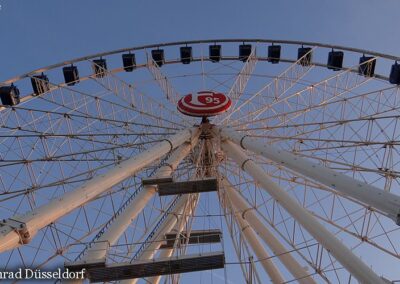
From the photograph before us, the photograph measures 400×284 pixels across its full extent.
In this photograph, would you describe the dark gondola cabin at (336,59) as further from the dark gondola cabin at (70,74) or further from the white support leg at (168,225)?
the dark gondola cabin at (70,74)

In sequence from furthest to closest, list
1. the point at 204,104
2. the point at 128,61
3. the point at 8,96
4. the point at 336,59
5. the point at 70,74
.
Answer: the point at 128,61 < the point at 336,59 < the point at 70,74 < the point at 8,96 < the point at 204,104

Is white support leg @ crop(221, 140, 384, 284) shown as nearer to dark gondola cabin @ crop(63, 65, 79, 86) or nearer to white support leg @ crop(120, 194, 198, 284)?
white support leg @ crop(120, 194, 198, 284)

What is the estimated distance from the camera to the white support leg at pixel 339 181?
413 inches

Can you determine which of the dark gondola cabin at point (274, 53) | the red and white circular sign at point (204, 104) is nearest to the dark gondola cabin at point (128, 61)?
the red and white circular sign at point (204, 104)

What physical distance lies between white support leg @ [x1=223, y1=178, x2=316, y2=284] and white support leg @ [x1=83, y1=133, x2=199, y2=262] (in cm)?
336

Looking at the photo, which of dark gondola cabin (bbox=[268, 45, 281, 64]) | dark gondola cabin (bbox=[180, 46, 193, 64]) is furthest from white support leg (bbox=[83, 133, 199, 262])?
dark gondola cabin (bbox=[268, 45, 281, 64])

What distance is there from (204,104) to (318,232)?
482 inches

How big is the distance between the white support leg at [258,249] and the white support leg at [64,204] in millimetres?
6501

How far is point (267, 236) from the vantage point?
19.4 metres

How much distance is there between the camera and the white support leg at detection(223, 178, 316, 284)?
17.1 meters

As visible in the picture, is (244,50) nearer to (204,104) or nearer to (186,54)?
(186,54)

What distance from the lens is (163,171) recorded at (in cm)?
1905

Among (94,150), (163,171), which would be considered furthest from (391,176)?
(94,150)

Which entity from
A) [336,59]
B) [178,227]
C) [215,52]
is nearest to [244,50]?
[215,52]
